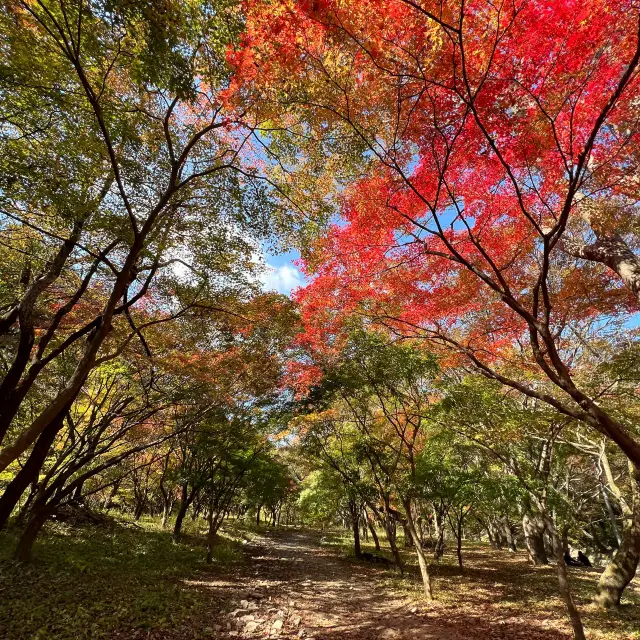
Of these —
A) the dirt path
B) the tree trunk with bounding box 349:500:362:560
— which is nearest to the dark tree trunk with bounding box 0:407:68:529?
the dirt path

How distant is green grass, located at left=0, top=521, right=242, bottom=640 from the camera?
229 inches

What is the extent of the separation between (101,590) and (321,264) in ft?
30.0

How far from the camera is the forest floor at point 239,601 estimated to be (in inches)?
246

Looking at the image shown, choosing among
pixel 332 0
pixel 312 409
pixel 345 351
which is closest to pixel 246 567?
pixel 312 409

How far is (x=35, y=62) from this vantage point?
15.9 feet

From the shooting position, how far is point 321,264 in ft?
30.7

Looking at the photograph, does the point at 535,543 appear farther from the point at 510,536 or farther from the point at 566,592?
the point at 566,592

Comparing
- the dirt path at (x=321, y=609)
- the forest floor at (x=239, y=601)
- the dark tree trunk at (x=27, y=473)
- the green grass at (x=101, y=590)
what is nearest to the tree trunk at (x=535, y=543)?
the forest floor at (x=239, y=601)

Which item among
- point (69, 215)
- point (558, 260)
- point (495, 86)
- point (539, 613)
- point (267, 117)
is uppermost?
point (558, 260)

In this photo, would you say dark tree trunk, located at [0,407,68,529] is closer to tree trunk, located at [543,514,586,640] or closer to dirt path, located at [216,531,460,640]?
dirt path, located at [216,531,460,640]

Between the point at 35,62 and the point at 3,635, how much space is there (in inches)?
338

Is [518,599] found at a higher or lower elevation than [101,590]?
lower

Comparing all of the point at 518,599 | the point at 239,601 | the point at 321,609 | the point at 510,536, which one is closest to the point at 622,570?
the point at 518,599

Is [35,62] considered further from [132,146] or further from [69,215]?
[69,215]
